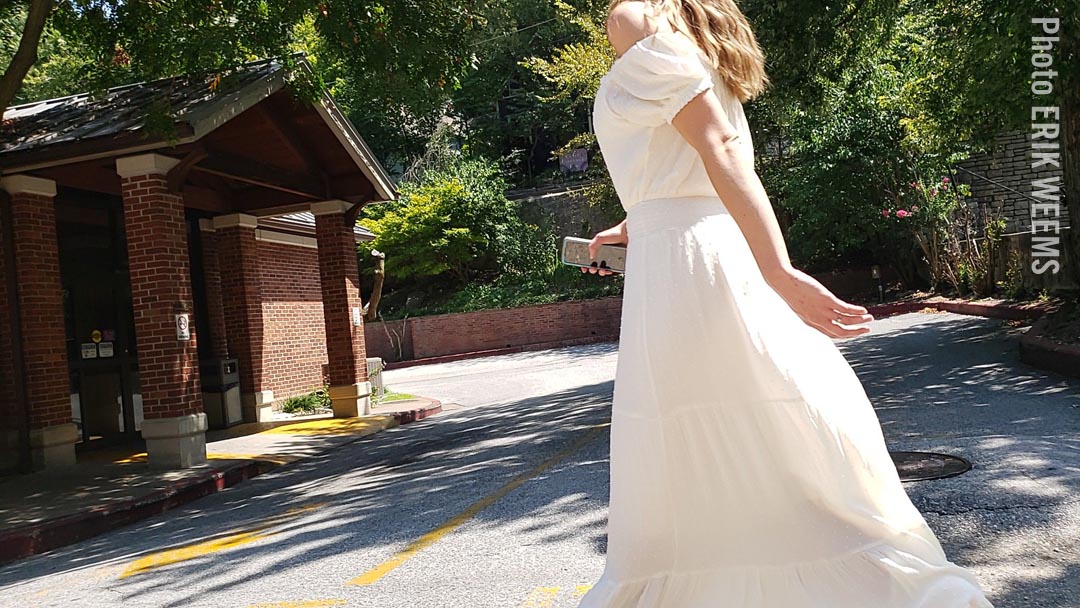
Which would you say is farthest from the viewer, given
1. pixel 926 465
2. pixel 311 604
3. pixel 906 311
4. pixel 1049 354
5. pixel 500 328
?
pixel 500 328

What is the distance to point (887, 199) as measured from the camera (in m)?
23.9

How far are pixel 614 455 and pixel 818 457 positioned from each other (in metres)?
0.52

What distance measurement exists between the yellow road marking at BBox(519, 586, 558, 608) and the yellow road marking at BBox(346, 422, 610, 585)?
0.99 meters

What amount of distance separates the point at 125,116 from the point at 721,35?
31.1 feet

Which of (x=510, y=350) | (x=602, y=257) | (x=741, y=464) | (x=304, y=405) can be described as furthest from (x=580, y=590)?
(x=510, y=350)

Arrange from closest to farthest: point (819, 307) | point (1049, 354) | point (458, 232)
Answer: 1. point (819, 307)
2. point (1049, 354)
3. point (458, 232)

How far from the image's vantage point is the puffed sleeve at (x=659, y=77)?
2217mm

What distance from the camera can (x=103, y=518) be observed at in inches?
293

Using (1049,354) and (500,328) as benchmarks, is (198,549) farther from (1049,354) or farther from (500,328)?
(500,328)

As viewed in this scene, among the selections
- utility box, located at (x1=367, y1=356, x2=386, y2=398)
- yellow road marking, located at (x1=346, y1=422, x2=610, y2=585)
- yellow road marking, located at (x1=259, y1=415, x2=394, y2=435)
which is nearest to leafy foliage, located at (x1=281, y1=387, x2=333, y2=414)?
utility box, located at (x1=367, y1=356, x2=386, y2=398)

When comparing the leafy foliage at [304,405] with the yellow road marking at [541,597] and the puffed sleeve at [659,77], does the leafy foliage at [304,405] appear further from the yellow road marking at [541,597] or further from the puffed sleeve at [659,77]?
the puffed sleeve at [659,77]

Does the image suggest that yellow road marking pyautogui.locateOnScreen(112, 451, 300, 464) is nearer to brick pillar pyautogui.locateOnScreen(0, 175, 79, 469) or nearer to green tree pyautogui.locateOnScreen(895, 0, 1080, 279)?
brick pillar pyautogui.locateOnScreen(0, 175, 79, 469)

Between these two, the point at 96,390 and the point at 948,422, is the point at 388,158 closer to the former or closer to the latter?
the point at 96,390

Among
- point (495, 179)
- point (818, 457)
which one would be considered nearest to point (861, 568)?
point (818, 457)
